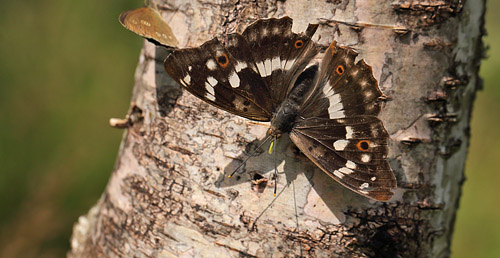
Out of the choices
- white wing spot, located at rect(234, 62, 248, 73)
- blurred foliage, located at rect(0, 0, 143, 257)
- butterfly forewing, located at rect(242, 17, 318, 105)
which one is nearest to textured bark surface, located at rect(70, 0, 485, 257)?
butterfly forewing, located at rect(242, 17, 318, 105)

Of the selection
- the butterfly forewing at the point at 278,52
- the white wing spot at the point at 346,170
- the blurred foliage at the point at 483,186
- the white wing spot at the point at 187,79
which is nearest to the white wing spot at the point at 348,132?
the white wing spot at the point at 346,170

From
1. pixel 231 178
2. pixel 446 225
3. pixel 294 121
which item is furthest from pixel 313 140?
pixel 446 225

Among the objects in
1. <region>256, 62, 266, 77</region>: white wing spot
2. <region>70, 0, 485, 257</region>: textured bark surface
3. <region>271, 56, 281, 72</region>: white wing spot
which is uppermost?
<region>271, 56, 281, 72</region>: white wing spot

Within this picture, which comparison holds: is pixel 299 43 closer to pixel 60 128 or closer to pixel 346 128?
pixel 346 128

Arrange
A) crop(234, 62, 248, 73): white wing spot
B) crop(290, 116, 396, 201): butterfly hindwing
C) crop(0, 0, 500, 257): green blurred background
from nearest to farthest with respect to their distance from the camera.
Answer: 1. crop(290, 116, 396, 201): butterfly hindwing
2. crop(234, 62, 248, 73): white wing spot
3. crop(0, 0, 500, 257): green blurred background

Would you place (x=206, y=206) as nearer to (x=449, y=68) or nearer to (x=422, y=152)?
(x=422, y=152)

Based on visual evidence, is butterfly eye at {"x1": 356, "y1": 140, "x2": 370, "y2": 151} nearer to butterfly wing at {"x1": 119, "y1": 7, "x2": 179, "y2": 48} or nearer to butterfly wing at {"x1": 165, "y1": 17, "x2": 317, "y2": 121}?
butterfly wing at {"x1": 165, "y1": 17, "x2": 317, "y2": 121}

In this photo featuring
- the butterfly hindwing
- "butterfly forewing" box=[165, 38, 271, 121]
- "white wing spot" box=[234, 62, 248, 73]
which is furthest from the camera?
"white wing spot" box=[234, 62, 248, 73]

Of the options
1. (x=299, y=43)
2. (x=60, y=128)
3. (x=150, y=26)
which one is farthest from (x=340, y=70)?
(x=60, y=128)
